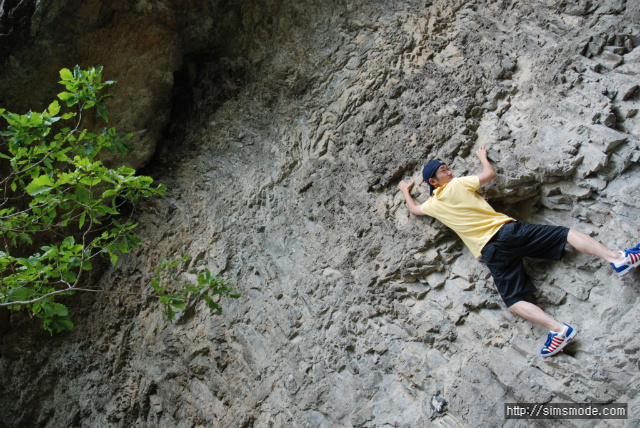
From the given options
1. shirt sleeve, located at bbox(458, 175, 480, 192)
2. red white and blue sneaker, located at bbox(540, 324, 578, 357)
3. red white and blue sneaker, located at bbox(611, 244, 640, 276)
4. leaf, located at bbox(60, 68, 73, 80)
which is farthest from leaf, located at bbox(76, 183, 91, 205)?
red white and blue sneaker, located at bbox(611, 244, 640, 276)

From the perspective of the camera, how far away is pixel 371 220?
3.89m

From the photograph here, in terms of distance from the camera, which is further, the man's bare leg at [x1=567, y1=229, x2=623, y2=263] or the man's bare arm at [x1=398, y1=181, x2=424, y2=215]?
the man's bare arm at [x1=398, y1=181, x2=424, y2=215]

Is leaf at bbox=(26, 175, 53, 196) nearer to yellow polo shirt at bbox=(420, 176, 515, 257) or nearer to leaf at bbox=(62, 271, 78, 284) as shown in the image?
leaf at bbox=(62, 271, 78, 284)

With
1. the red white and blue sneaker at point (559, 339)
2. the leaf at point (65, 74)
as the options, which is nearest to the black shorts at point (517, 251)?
the red white and blue sneaker at point (559, 339)

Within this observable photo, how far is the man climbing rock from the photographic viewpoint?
2816 millimetres

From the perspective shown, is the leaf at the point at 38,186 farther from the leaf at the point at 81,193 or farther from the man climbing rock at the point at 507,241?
the man climbing rock at the point at 507,241

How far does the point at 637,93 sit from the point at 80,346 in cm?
578

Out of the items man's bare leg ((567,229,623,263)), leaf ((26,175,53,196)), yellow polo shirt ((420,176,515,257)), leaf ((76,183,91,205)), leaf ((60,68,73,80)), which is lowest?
man's bare leg ((567,229,623,263))

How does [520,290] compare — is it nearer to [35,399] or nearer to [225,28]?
[225,28]

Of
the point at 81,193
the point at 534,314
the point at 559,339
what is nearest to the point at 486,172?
the point at 534,314

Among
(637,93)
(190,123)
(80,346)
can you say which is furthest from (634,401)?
(80,346)

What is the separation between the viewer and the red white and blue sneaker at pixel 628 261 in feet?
8.70

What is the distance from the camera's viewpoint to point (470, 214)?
3.16 meters

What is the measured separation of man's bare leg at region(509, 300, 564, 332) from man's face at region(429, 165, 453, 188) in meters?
0.99
